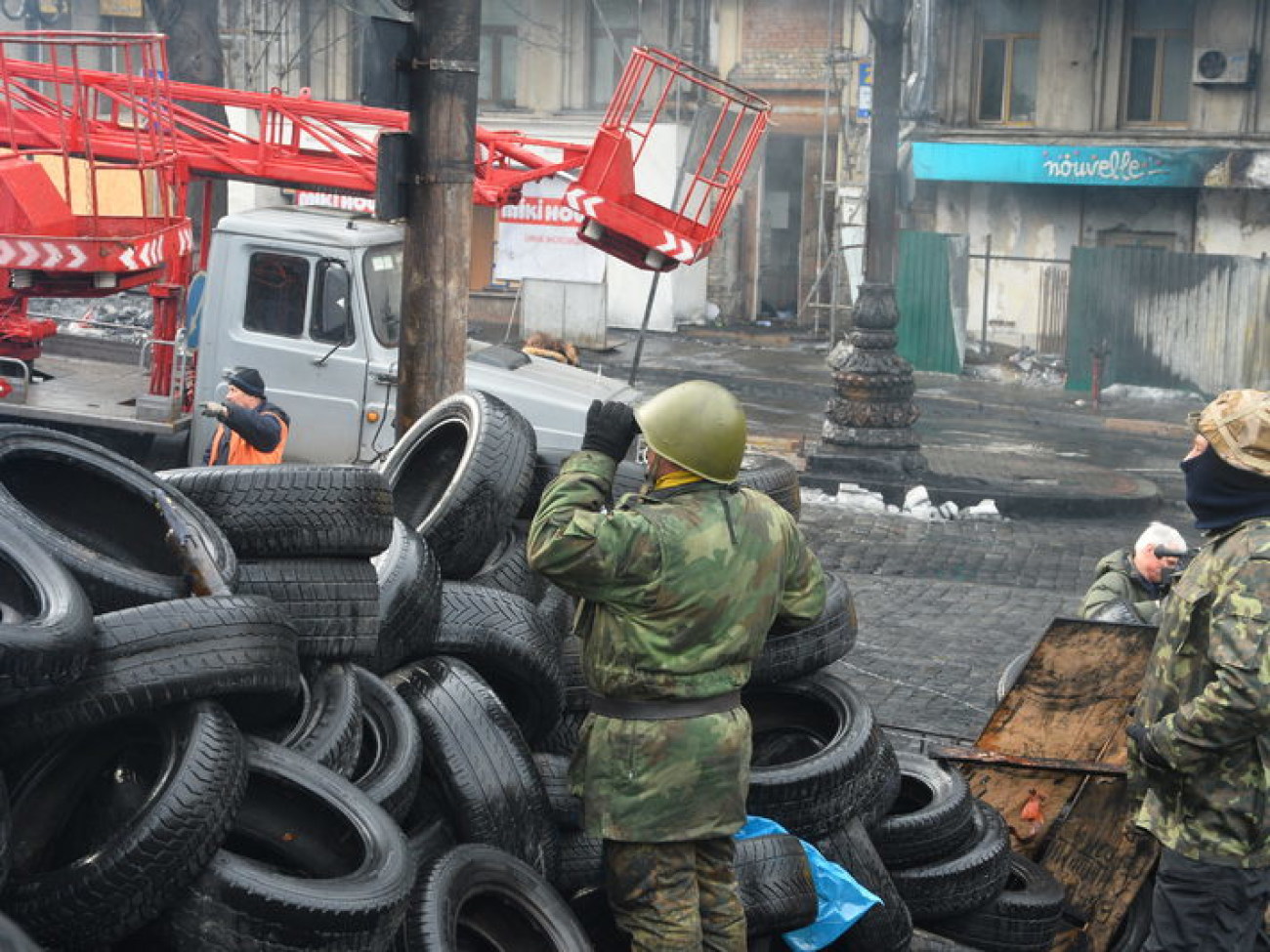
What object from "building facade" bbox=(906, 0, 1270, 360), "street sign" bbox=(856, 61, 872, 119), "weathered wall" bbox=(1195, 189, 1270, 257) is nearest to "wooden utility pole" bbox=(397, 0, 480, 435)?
"building facade" bbox=(906, 0, 1270, 360)

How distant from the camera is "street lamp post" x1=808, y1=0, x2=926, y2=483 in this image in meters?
14.8

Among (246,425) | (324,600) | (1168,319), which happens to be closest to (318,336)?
(246,425)

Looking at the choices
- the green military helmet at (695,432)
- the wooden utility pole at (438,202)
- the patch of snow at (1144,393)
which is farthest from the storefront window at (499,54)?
the green military helmet at (695,432)

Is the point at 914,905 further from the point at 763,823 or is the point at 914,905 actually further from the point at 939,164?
the point at 939,164

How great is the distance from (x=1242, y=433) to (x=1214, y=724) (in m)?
0.81

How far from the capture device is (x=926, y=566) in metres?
13.0

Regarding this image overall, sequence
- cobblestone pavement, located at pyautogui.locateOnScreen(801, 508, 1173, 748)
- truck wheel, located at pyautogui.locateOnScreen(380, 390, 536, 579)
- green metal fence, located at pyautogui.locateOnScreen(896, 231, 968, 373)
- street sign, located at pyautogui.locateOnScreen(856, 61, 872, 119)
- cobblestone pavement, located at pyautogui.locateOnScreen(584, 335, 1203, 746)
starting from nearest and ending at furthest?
truck wheel, located at pyautogui.locateOnScreen(380, 390, 536, 579) → cobblestone pavement, located at pyautogui.locateOnScreen(801, 508, 1173, 748) → cobblestone pavement, located at pyautogui.locateOnScreen(584, 335, 1203, 746) → green metal fence, located at pyautogui.locateOnScreen(896, 231, 968, 373) → street sign, located at pyautogui.locateOnScreen(856, 61, 872, 119)

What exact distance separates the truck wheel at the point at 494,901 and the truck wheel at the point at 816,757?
0.92 meters

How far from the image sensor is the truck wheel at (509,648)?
543 centimetres

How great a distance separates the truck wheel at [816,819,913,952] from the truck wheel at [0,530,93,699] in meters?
2.50

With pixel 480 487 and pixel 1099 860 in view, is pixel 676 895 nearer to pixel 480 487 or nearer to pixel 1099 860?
pixel 1099 860

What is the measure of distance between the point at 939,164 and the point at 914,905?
2175 centimetres

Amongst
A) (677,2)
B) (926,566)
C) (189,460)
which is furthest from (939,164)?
(189,460)

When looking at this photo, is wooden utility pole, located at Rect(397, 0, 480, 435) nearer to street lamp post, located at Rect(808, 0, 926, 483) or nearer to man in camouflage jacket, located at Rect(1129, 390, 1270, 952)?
man in camouflage jacket, located at Rect(1129, 390, 1270, 952)
